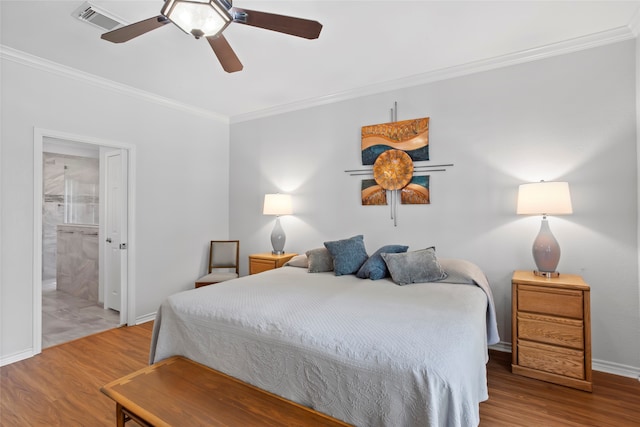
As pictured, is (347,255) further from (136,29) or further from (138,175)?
(138,175)

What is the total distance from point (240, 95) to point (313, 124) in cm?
96

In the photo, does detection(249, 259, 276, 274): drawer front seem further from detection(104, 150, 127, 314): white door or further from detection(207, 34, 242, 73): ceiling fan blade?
detection(207, 34, 242, 73): ceiling fan blade

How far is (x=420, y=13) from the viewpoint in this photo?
2236 millimetres

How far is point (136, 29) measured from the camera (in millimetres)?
1756

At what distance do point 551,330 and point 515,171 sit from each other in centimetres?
135

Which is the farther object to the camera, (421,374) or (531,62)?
(531,62)

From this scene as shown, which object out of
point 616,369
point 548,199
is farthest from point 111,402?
point 616,369

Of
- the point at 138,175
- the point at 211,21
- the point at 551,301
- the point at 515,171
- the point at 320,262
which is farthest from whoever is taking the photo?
the point at 138,175

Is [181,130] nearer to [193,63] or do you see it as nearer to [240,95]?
[240,95]

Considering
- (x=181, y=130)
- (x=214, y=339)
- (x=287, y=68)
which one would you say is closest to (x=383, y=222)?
(x=287, y=68)

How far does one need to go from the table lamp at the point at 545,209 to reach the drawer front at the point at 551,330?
37 centimetres

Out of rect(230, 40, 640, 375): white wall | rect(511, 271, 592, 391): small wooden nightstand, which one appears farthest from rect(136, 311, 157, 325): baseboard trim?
rect(511, 271, 592, 391): small wooden nightstand

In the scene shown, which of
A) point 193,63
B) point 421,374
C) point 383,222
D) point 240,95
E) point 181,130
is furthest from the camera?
point 181,130

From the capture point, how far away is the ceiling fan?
148 centimetres
